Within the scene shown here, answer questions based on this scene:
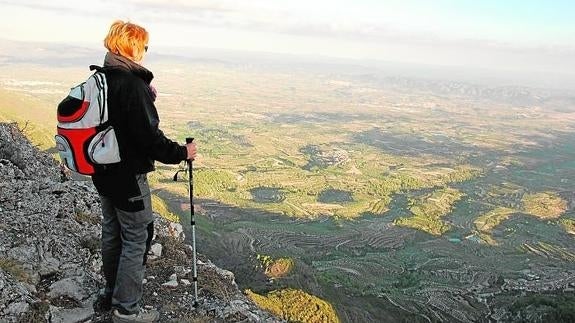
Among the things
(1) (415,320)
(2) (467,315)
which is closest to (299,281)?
(1) (415,320)

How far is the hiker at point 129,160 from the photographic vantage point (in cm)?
416

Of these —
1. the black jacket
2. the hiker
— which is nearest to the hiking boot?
the hiker

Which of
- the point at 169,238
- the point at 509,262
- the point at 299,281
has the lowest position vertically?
the point at 509,262

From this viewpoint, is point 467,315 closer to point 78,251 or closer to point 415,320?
point 415,320

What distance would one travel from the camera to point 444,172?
101062 mm

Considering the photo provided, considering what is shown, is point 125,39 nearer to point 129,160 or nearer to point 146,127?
point 146,127

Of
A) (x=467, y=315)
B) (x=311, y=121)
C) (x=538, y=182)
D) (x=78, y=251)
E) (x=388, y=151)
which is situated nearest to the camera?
(x=78, y=251)

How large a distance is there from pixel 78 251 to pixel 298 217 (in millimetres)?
60624

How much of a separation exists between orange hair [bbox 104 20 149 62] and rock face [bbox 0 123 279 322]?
9.45 ft

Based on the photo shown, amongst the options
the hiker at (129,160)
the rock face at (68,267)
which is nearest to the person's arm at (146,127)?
the hiker at (129,160)

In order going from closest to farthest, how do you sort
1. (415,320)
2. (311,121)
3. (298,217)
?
(415,320) → (298,217) → (311,121)

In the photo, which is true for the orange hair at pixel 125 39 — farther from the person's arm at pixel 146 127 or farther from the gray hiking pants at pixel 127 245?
the gray hiking pants at pixel 127 245

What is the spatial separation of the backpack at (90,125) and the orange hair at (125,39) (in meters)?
0.24

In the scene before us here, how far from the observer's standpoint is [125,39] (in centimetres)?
422
